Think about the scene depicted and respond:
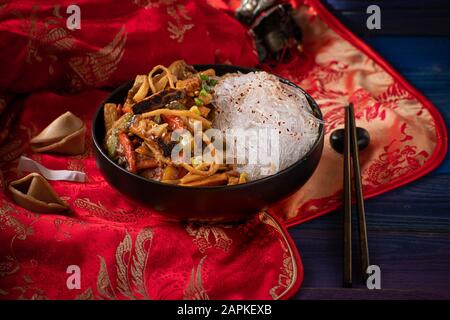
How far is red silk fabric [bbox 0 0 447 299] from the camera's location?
160 centimetres

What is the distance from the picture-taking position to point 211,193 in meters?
1.55

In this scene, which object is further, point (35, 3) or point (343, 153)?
point (35, 3)

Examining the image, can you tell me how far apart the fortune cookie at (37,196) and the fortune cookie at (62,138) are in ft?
0.79

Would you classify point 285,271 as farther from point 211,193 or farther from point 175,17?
point 175,17

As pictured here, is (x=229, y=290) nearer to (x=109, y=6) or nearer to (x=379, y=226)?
(x=379, y=226)

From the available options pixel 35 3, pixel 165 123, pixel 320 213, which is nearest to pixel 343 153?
pixel 320 213

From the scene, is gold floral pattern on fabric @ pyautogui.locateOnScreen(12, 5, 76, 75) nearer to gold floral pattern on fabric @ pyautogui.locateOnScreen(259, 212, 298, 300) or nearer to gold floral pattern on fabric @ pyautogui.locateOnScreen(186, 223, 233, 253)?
gold floral pattern on fabric @ pyautogui.locateOnScreen(186, 223, 233, 253)

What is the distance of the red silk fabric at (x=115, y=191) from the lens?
160 cm

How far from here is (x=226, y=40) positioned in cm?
248

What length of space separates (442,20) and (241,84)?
1.37 meters

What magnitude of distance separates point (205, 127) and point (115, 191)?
0.37 m

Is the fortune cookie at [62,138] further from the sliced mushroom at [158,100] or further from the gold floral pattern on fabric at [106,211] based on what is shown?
the sliced mushroom at [158,100]

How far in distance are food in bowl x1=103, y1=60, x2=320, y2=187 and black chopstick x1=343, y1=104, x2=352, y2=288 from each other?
196 millimetres

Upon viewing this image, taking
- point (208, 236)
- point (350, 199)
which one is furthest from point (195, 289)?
point (350, 199)
